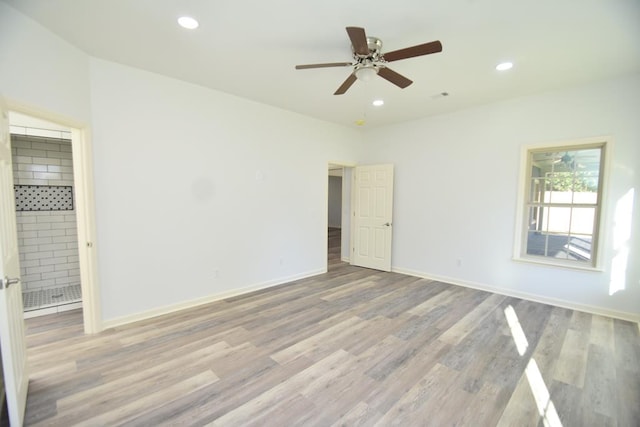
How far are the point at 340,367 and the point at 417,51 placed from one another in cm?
267

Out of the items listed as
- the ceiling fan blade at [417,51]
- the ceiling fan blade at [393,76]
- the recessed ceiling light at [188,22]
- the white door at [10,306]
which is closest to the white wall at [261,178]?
the white door at [10,306]

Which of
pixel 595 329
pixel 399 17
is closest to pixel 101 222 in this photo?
pixel 399 17

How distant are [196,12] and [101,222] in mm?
2343

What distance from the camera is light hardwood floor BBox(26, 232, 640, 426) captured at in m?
1.94

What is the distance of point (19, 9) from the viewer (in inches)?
85.7

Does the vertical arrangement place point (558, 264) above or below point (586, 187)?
below

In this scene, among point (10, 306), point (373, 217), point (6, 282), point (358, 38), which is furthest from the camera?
point (373, 217)

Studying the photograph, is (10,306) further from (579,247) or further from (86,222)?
(579,247)

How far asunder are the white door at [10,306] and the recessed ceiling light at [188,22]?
1379mm

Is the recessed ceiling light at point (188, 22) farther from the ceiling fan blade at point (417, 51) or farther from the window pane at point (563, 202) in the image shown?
the window pane at point (563, 202)

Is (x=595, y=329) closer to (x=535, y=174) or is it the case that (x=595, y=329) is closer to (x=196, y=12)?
(x=535, y=174)

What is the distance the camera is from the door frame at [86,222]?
2.88m

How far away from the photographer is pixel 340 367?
246 centimetres

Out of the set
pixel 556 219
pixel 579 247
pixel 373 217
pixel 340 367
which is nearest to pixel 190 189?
pixel 340 367
